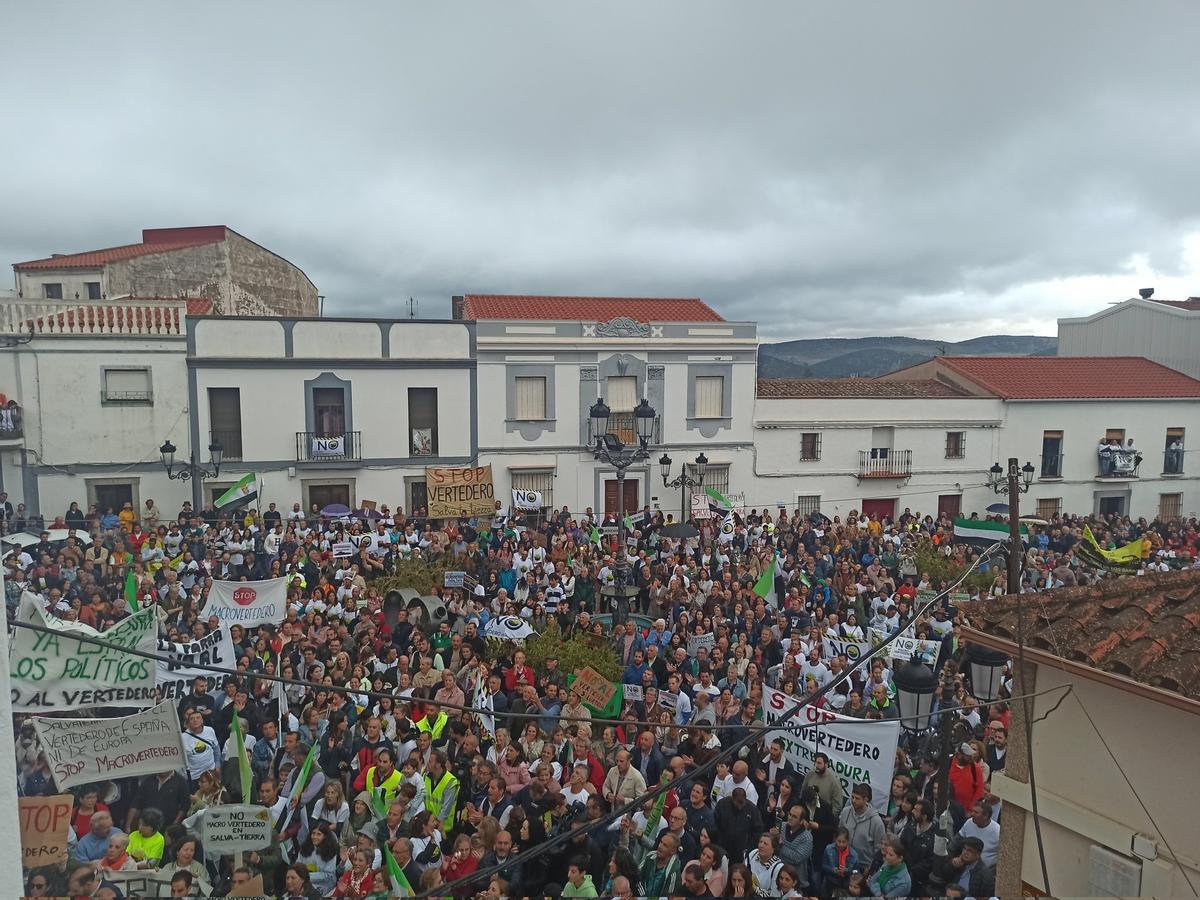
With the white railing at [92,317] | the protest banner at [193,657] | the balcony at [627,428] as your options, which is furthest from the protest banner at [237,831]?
the balcony at [627,428]

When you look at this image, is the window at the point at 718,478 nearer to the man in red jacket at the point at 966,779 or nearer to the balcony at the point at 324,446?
the balcony at the point at 324,446

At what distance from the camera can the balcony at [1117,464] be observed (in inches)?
1087

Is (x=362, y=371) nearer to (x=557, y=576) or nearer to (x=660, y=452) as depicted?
(x=660, y=452)

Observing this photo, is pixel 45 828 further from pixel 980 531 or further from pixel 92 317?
pixel 92 317

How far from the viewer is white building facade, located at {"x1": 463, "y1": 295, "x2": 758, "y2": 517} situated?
23.6m

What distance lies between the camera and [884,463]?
26.1 m

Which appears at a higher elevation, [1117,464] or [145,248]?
[145,248]

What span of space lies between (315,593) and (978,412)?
2215 cm

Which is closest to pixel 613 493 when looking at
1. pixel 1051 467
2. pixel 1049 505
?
pixel 1049 505

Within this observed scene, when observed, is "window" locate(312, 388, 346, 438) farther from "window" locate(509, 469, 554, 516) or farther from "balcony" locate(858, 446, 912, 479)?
"balcony" locate(858, 446, 912, 479)

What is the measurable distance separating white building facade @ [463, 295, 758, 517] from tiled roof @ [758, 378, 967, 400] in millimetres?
1511

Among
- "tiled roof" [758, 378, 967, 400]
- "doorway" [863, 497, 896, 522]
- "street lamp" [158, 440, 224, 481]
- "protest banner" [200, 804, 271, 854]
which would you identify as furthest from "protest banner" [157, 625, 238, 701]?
"doorway" [863, 497, 896, 522]

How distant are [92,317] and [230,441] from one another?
436cm

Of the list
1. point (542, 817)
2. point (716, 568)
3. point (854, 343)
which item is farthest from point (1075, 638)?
point (854, 343)
